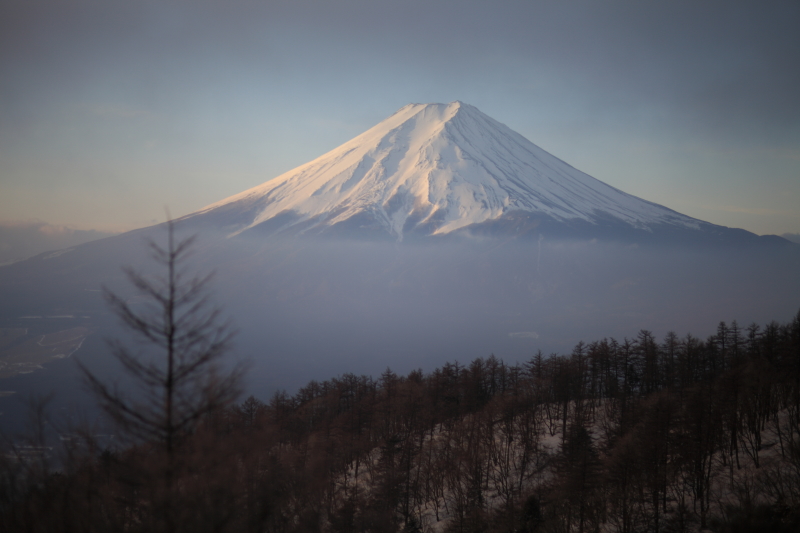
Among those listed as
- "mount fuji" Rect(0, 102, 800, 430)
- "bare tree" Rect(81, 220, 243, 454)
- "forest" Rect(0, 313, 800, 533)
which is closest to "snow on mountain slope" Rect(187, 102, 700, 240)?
"mount fuji" Rect(0, 102, 800, 430)

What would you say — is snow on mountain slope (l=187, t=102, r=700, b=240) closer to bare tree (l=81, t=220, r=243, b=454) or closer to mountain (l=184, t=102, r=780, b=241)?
mountain (l=184, t=102, r=780, b=241)

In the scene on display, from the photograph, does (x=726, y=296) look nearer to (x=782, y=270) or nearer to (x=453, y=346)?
(x=782, y=270)

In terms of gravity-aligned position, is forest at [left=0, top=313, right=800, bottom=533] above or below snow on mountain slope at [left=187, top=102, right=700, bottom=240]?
below

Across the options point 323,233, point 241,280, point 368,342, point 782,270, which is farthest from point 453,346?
point 782,270

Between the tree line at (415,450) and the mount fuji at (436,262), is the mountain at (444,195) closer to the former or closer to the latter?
the mount fuji at (436,262)

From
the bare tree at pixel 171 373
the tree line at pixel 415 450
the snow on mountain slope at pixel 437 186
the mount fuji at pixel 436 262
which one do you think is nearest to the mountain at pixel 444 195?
the snow on mountain slope at pixel 437 186

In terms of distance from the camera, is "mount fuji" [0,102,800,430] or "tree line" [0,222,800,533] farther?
"mount fuji" [0,102,800,430]
